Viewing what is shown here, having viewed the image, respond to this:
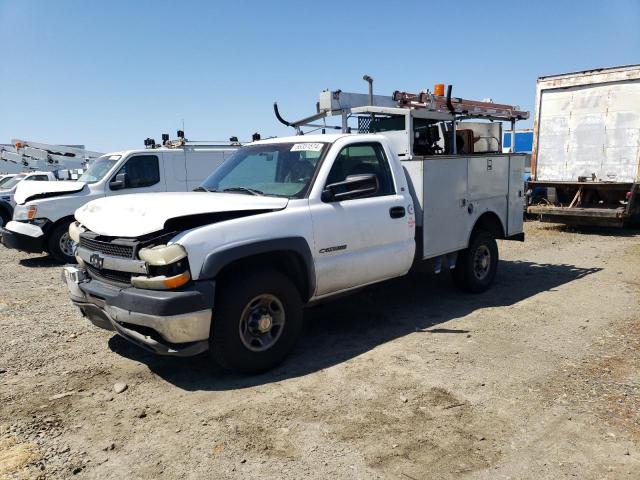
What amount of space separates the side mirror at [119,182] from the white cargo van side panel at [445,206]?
6.60 m

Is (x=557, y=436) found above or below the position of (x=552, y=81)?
below

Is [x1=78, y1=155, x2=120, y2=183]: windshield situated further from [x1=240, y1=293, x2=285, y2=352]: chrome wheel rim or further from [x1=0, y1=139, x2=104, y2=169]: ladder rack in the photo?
[x1=0, y1=139, x2=104, y2=169]: ladder rack

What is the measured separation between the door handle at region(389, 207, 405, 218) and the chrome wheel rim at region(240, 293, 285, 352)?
5.14 ft

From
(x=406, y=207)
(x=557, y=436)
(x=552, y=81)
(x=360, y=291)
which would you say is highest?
(x=552, y=81)

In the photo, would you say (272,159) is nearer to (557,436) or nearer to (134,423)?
(134,423)

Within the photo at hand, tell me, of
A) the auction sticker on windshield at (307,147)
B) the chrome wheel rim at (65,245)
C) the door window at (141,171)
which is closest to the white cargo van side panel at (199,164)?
the door window at (141,171)

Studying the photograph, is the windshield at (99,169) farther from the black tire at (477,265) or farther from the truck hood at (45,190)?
the black tire at (477,265)

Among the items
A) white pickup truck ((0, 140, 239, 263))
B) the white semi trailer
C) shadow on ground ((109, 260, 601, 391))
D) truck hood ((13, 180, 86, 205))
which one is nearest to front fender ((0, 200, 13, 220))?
white pickup truck ((0, 140, 239, 263))

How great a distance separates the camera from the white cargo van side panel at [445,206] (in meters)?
5.64

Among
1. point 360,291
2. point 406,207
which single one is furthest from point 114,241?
point 406,207

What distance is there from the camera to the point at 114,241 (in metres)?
3.98

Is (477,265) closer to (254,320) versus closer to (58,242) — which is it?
(254,320)

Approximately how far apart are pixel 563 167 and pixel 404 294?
780 cm

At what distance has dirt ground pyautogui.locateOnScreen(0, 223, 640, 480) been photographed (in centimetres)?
301
